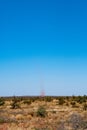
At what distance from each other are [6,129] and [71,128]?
3.74 meters

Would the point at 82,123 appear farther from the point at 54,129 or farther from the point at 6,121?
the point at 6,121

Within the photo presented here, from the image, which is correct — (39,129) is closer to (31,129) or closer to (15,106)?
(31,129)

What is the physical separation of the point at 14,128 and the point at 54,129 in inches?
90.8

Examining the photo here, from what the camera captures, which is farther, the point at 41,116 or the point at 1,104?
the point at 1,104

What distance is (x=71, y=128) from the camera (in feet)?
64.2

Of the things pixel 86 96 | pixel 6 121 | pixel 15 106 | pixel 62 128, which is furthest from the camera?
pixel 86 96

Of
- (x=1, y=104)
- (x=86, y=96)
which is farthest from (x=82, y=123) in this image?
(x=86, y=96)

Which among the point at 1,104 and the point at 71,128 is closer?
the point at 71,128

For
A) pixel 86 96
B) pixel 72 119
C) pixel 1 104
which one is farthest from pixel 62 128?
pixel 86 96

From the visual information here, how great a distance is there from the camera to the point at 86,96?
221 ft

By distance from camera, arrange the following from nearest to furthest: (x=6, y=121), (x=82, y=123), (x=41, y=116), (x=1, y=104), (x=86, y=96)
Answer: (x=82, y=123) < (x=6, y=121) < (x=41, y=116) < (x=1, y=104) < (x=86, y=96)

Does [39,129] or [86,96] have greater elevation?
[86,96]

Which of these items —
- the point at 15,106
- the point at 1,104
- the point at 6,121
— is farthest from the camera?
the point at 1,104

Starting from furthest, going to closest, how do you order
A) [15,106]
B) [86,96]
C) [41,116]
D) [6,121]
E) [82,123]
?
[86,96] < [15,106] < [41,116] < [6,121] < [82,123]
